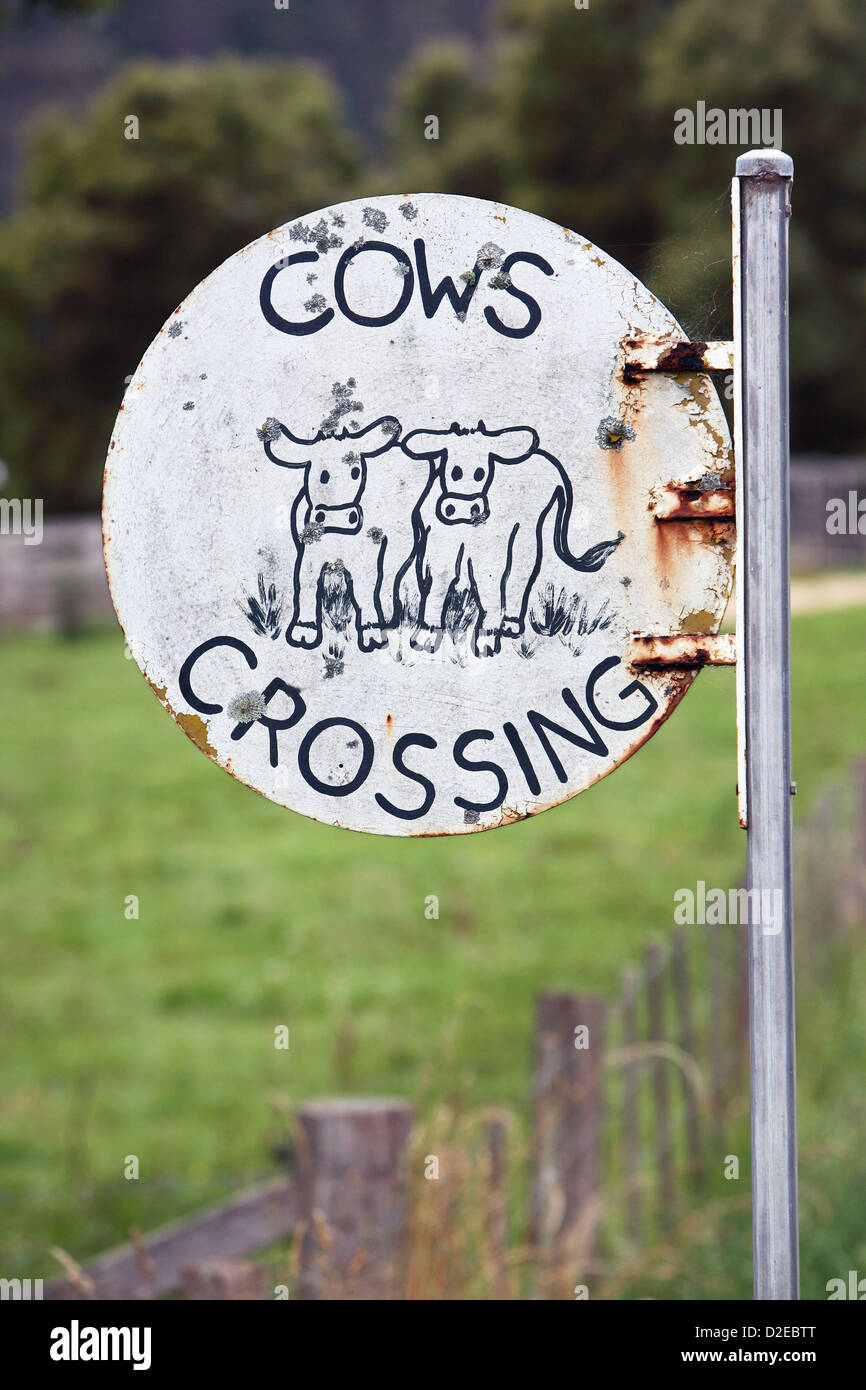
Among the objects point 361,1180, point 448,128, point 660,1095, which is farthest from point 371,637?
point 448,128

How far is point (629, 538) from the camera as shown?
121cm

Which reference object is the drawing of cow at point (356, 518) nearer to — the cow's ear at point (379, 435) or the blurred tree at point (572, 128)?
the cow's ear at point (379, 435)

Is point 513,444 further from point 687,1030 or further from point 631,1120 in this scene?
point 687,1030

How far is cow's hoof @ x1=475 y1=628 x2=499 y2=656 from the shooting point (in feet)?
3.98

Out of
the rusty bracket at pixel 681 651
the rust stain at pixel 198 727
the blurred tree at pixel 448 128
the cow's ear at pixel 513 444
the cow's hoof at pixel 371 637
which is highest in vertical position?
the blurred tree at pixel 448 128

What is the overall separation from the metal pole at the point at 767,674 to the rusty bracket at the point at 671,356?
0.27ft

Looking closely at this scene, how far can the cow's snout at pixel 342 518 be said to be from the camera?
1.21 metres

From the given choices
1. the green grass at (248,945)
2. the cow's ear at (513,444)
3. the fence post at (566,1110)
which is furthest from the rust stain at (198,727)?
the fence post at (566,1110)

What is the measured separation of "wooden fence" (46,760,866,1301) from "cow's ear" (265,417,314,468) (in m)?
1.12

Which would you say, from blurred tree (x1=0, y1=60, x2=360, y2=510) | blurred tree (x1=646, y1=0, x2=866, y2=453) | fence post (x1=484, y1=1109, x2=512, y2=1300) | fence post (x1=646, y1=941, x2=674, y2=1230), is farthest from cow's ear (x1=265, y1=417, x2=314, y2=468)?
blurred tree (x1=0, y1=60, x2=360, y2=510)

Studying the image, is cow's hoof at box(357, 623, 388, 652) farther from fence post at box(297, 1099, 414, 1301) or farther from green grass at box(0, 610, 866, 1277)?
fence post at box(297, 1099, 414, 1301)

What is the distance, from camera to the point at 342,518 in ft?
3.99

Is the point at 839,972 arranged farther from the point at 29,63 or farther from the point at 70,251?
the point at 29,63

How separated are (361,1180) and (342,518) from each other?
5.16ft
